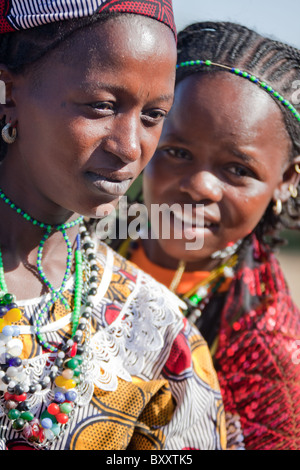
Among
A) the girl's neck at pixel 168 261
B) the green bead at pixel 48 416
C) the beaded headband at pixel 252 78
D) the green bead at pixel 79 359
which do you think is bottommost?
the girl's neck at pixel 168 261

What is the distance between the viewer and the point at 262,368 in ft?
8.84

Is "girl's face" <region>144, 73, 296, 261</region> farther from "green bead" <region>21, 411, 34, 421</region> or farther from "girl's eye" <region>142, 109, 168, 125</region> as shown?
"green bead" <region>21, 411, 34, 421</region>

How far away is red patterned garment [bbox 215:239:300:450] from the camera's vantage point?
2.65 metres

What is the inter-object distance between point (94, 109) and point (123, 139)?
11 cm

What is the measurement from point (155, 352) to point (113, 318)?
18 cm

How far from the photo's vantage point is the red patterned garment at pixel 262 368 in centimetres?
265

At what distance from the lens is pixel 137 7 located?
1605mm

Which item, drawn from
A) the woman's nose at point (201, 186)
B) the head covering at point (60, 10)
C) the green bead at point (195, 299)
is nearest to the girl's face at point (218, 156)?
the woman's nose at point (201, 186)

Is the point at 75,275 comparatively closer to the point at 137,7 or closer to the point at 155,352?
the point at 155,352

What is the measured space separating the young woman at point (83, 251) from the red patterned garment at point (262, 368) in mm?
596

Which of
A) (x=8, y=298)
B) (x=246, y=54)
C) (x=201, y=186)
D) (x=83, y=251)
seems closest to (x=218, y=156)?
(x=201, y=186)

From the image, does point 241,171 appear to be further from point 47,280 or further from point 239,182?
point 47,280

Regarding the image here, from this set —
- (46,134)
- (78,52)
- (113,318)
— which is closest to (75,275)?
(113,318)

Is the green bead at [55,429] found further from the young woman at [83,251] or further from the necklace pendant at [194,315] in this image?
the necklace pendant at [194,315]
